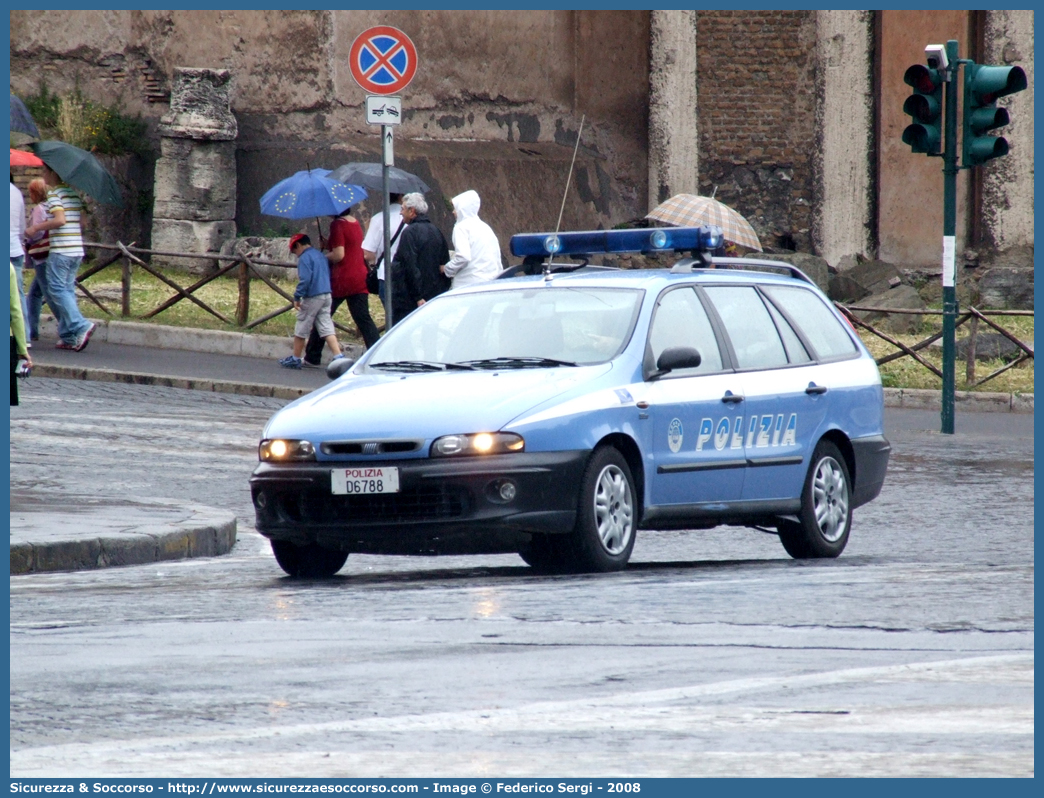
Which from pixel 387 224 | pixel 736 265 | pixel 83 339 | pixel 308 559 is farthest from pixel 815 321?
pixel 83 339

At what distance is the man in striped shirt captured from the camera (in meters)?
20.3

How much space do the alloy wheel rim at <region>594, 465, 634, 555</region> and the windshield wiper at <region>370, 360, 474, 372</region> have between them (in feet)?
3.06

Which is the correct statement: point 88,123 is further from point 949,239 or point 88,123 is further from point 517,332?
point 517,332

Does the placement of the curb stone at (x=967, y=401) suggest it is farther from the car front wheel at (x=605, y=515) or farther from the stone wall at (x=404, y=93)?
the car front wheel at (x=605, y=515)

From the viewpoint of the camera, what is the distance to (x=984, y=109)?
17.3 metres

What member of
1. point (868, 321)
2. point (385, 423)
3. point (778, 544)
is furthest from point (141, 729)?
point (868, 321)

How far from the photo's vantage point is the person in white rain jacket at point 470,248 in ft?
59.1

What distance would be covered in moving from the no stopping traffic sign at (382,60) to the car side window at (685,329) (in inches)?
277

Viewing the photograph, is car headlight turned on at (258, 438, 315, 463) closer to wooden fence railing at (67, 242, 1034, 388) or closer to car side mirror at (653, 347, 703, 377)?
car side mirror at (653, 347, 703, 377)

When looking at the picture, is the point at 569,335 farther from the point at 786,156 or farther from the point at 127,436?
the point at 786,156

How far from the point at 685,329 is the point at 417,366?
1.40 metres

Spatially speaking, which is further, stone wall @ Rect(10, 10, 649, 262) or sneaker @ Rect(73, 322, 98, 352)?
stone wall @ Rect(10, 10, 649, 262)

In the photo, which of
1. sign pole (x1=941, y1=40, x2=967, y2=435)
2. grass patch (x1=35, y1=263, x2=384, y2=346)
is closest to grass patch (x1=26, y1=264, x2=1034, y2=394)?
grass patch (x1=35, y1=263, x2=384, y2=346)

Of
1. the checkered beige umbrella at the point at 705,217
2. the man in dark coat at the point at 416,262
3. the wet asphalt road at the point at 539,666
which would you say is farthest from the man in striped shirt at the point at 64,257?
the wet asphalt road at the point at 539,666
